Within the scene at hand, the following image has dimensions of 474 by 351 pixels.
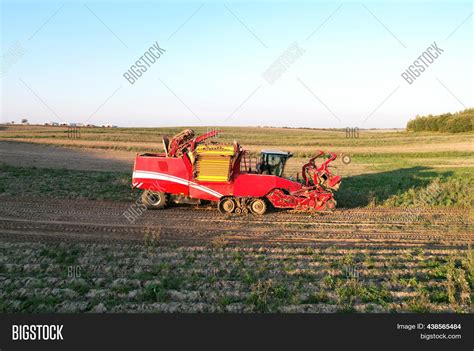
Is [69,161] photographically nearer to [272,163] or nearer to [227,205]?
[227,205]

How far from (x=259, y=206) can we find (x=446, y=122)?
60.2 meters

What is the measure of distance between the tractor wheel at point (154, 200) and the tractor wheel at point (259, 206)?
3191 mm

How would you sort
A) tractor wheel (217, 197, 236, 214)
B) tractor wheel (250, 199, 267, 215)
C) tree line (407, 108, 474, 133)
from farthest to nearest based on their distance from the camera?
1. tree line (407, 108, 474, 133)
2. tractor wheel (217, 197, 236, 214)
3. tractor wheel (250, 199, 267, 215)

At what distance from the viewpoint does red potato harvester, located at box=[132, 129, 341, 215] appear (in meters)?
13.2

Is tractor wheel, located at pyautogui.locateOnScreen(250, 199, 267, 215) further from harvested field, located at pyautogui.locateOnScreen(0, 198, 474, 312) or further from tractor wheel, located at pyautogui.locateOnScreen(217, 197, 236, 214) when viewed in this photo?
tractor wheel, located at pyautogui.locateOnScreen(217, 197, 236, 214)

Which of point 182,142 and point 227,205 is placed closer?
point 227,205

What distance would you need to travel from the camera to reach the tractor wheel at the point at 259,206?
13.5 metres

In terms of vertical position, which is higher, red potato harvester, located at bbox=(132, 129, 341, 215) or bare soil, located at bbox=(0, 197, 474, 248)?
red potato harvester, located at bbox=(132, 129, 341, 215)

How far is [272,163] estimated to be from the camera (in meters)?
14.0

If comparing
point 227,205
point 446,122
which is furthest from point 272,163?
point 446,122

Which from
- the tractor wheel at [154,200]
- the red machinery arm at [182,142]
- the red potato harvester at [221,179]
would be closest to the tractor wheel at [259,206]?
the red potato harvester at [221,179]

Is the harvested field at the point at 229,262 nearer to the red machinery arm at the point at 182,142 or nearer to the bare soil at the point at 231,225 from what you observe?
the bare soil at the point at 231,225

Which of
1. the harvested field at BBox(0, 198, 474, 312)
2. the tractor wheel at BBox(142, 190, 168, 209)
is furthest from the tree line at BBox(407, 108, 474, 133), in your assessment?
the tractor wheel at BBox(142, 190, 168, 209)

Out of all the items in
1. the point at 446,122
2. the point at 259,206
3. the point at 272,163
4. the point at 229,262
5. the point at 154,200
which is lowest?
the point at 229,262
